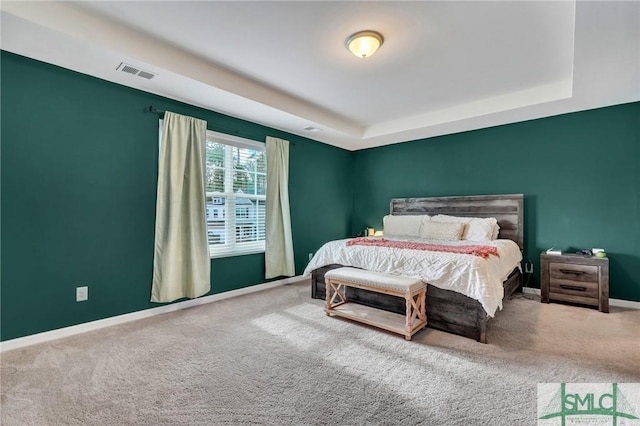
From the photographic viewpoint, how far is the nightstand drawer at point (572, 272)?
324 cm

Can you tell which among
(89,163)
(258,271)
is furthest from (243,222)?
(89,163)

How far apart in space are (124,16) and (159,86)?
0.83 m

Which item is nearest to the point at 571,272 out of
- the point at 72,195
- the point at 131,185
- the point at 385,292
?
the point at 385,292

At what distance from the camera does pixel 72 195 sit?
2.63 m

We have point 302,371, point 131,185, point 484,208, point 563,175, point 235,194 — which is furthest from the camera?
point 484,208

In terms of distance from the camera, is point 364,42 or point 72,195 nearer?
point 364,42

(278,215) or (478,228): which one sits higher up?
(278,215)

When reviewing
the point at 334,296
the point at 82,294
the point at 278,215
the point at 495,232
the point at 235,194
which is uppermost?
the point at 235,194

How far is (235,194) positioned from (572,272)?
167 inches

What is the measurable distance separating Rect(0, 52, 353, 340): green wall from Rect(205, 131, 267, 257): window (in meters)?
0.59

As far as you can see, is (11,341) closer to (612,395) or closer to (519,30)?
(612,395)

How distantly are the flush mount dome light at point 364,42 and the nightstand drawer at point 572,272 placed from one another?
10.6ft

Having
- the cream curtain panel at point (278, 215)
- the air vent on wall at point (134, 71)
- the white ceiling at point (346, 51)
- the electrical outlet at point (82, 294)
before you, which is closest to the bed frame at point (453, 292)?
the cream curtain panel at point (278, 215)

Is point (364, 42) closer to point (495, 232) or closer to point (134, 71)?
point (134, 71)
